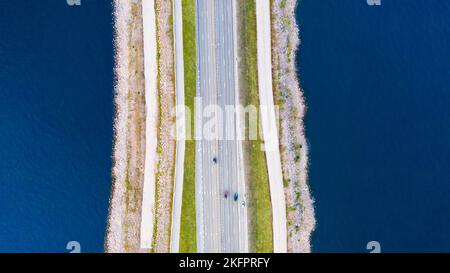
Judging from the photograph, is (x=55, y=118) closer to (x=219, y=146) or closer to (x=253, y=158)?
(x=219, y=146)

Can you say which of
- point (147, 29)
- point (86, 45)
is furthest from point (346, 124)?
point (86, 45)

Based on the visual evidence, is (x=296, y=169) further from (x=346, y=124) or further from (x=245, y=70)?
(x=245, y=70)

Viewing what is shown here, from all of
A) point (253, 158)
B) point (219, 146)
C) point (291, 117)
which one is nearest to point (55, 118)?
point (219, 146)

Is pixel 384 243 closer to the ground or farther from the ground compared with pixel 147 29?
closer to the ground

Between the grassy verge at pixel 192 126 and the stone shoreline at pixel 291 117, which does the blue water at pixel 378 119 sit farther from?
the grassy verge at pixel 192 126

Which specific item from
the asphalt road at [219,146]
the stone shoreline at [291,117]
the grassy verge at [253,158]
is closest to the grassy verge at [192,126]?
the asphalt road at [219,146]
